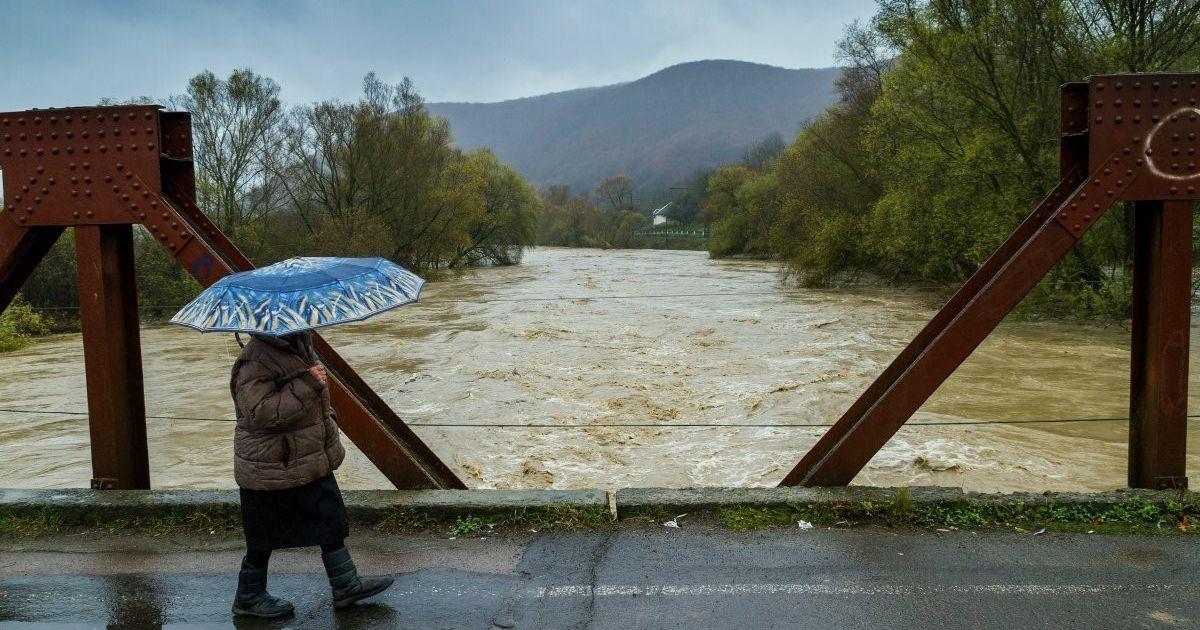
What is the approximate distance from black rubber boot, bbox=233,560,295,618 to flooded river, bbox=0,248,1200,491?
396cm

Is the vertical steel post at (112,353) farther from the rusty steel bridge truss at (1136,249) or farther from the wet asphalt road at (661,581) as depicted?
the rusty steel bridge truss at (1136,249)

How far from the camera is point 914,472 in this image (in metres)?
10.6

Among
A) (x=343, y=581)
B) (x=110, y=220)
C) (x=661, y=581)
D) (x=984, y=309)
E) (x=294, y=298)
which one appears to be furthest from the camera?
(x=110, y=220)

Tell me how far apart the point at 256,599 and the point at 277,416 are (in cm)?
92

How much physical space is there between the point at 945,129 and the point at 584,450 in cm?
1842

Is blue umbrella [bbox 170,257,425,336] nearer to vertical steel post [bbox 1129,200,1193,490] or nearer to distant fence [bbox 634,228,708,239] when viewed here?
vertical steel post [bbox 1129,200,1193,490]

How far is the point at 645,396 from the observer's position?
51.4 feet

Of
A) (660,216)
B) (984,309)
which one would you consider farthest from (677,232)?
(984,309)

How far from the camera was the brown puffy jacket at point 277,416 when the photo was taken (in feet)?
12.9

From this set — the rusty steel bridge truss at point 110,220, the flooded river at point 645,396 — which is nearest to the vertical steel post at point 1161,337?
the flooded river at point 645,396

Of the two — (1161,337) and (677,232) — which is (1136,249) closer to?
(1161,337)

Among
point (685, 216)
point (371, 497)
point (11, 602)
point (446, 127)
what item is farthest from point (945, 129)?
point (685, 216)

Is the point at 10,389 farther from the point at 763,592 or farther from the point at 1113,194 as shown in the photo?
the point at 1113,194

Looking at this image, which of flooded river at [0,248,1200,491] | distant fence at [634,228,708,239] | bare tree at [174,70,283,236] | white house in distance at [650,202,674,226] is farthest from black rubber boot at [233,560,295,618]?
white house in distance at [650,202,674,226]
